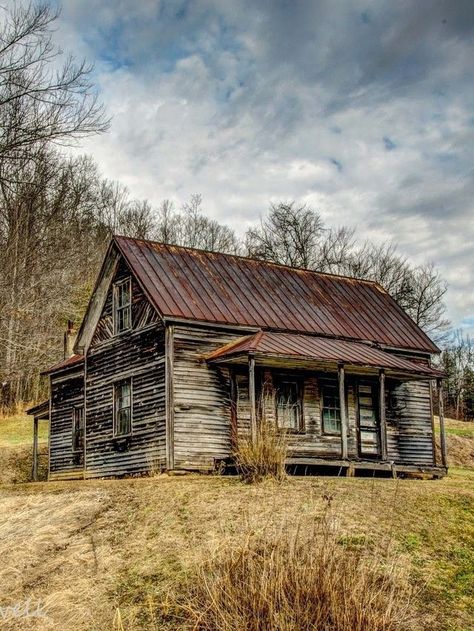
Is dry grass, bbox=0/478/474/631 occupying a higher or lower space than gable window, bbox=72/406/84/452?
lower

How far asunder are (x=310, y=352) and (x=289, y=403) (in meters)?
2.16

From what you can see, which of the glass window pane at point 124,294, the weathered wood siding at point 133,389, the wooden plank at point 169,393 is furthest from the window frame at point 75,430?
the wooden plank at point 169,393

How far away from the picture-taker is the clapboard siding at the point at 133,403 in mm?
19656

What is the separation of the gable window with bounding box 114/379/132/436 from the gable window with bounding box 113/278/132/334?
1575 millimetres

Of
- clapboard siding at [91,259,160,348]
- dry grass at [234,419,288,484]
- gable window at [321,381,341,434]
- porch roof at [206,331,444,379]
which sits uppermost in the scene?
clapboard siding at [91,259,160,348]

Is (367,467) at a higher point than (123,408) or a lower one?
lower

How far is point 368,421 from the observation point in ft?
74.3

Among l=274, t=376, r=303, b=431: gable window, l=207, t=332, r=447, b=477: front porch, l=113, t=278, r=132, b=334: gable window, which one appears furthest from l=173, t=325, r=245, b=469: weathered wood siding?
l=113, t=278, r=132, b=334: gable window

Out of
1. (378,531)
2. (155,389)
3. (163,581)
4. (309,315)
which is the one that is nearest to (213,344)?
(155,389)

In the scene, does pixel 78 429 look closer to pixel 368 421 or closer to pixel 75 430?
pixel 75 430

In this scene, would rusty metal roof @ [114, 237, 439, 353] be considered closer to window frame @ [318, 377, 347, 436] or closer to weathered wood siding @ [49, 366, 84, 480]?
window frame @ [318, 377, 347, 436]

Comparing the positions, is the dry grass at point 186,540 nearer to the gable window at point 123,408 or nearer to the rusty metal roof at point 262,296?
the gable window at point 123,408

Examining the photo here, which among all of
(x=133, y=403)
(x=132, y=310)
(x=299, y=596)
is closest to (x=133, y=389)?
(x=133, y=403)

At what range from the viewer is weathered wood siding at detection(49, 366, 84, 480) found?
24.3 meters
